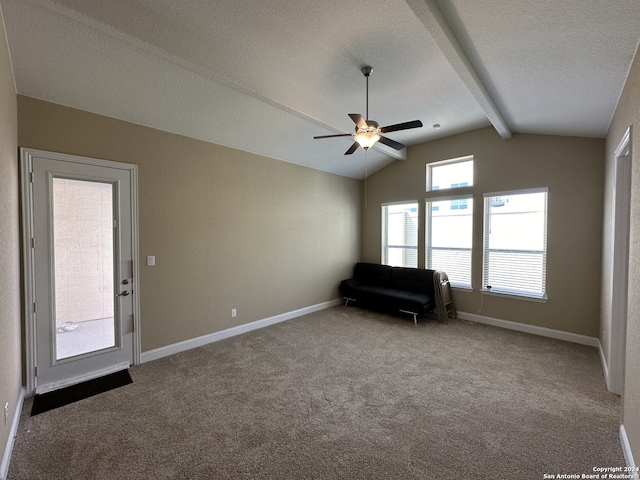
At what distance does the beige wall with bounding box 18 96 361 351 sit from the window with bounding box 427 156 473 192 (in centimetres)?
206

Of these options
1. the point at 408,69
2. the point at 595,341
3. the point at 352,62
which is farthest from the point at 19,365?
the point at 595,341

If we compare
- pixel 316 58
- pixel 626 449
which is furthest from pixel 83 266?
pixel 626 449

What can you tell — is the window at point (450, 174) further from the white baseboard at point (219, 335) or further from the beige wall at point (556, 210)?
the white baseboard at point (219, 335)

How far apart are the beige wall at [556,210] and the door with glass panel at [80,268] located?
5.10 m

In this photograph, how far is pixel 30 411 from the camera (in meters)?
2.37

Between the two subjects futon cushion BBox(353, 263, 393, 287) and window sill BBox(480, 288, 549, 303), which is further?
futon cushion BBox(353, 263, 393, 287)

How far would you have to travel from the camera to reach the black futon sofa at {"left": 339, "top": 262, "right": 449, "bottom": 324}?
4672 mm

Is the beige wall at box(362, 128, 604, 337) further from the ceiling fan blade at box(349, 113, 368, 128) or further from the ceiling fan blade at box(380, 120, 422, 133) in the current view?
the ceiling fan blade at box(349, 113, 368, 128)

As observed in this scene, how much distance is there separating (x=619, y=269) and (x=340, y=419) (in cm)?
289

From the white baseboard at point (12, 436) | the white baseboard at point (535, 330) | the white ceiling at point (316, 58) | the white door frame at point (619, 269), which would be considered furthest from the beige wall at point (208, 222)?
the white door frame at point (619, 269)

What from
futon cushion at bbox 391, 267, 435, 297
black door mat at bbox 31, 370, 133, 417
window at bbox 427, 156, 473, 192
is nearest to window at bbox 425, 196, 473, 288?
window at bbox 427, 156, 473, 192

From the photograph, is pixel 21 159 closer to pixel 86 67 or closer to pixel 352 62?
pixel 86 67

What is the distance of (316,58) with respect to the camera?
2.62 metres

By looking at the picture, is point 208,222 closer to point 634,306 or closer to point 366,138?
point 366,138
